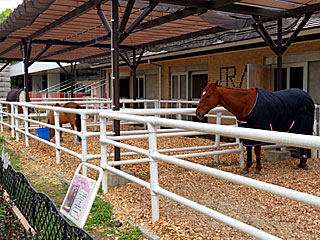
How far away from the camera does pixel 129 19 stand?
8188 millimetres

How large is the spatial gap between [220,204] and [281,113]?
2.36m

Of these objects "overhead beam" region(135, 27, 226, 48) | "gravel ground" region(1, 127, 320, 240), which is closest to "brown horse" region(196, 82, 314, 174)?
"gravel ground" region(1, 127, 320, 240)

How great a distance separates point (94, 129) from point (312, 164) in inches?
312

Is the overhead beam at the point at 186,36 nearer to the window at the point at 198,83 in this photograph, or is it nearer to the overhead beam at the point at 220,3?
the overhead beam at the point at 220,3

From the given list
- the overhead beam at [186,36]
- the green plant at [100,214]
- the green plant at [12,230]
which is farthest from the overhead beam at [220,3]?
the green plant at [12,230]

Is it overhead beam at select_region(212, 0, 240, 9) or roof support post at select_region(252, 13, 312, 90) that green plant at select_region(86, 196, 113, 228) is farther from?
roof support post at select_region(252, 13, 312, 90)

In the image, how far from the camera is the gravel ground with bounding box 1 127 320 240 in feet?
12.0

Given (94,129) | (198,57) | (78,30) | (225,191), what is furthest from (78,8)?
(198,57)

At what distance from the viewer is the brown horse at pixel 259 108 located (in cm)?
591

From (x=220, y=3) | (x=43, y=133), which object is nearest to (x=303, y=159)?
(x=220, y=3)

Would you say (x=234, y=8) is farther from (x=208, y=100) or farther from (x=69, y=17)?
(x=69, y=17)

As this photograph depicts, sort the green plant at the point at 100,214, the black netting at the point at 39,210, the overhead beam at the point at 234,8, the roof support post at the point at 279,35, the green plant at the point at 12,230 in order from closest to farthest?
1. the black netting at the point at 39,210
2. the green plant at the point at 12,230
3. the green plant at the point at 100,214
4. the overhead beam at the point at 234,8
5. the roof support post at the point at 279,35

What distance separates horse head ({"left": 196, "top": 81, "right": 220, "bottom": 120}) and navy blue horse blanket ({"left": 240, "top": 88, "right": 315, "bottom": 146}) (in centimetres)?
61

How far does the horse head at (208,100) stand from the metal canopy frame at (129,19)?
1.35m
